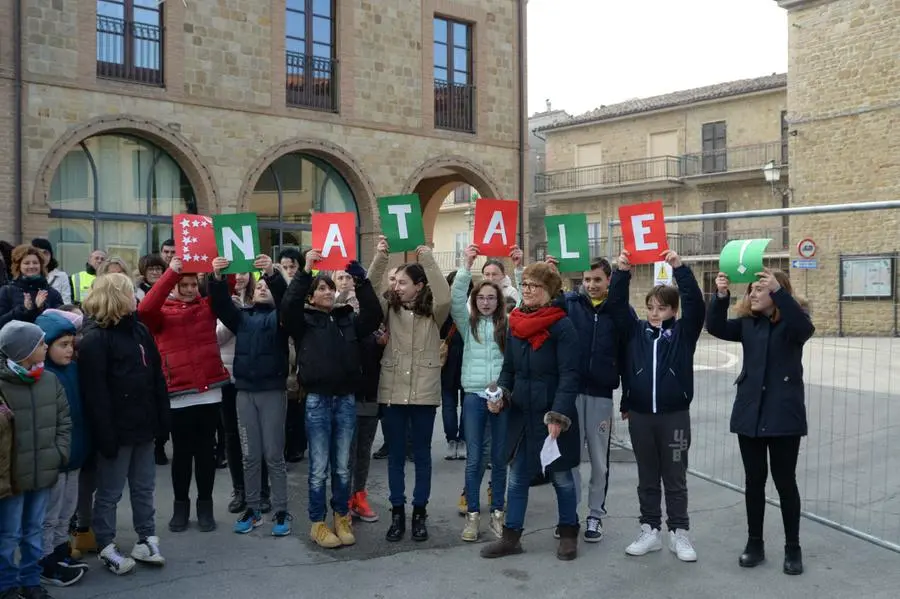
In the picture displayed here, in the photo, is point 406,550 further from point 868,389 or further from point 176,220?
point 868,389

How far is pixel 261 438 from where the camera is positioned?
6414mm

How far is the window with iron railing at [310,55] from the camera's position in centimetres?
1728

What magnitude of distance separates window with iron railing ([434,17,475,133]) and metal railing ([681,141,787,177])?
76.4 ft

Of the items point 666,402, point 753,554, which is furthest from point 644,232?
point 753,554

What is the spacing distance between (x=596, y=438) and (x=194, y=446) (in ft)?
9.64

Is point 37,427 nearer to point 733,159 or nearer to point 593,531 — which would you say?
point 593,531

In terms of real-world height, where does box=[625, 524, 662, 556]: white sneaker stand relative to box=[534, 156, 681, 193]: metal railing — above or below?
below

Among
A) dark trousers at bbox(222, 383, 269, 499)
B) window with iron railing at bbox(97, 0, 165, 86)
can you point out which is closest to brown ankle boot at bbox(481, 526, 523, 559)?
dark trousers at bbox(222, 383, 269, 499)

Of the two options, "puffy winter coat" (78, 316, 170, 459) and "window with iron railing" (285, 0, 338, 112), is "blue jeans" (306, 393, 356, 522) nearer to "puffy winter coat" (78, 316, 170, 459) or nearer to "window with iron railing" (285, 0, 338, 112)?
"puffy winter coat" (78, 316, 170, 459)

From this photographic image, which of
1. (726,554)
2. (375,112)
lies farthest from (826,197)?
(726,554)

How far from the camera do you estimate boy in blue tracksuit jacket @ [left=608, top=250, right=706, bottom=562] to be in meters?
5.86

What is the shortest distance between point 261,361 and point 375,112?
494 inches

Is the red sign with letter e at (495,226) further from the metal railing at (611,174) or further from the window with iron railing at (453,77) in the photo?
the metal railing at (611,174)

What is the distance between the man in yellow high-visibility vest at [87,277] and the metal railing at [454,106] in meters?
10.4
